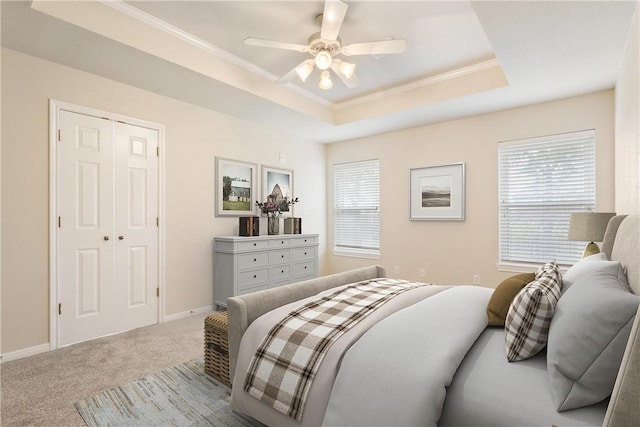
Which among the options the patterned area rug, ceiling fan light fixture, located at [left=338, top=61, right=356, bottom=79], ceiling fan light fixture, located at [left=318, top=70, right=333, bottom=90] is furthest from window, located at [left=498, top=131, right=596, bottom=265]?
the patterned area rug

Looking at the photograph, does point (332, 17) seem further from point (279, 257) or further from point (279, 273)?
point (279, 273)

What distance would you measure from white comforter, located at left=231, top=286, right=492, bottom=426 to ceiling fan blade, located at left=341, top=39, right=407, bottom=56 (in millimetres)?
1972

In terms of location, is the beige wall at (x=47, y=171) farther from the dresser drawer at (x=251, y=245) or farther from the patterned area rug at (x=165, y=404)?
the patterned area rug at (x=165, y=404)

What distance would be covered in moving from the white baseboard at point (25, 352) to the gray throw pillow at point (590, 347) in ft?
11.9

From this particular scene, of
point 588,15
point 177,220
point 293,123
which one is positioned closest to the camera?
point 588,15

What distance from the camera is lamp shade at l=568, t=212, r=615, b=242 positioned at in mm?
2654

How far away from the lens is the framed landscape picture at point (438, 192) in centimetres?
Result: 438

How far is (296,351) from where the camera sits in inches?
59.2

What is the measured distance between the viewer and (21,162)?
268 cm

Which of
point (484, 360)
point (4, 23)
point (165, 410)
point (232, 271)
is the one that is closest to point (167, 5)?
point (4, 23)

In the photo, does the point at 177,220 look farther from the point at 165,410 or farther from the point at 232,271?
the point at 165,410

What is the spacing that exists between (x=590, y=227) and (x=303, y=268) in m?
3.34

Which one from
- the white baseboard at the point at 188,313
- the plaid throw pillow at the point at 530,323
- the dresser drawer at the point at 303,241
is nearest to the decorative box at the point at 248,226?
the dresser drawer at the point at 303,241

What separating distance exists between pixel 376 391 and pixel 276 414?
22.3 inches
